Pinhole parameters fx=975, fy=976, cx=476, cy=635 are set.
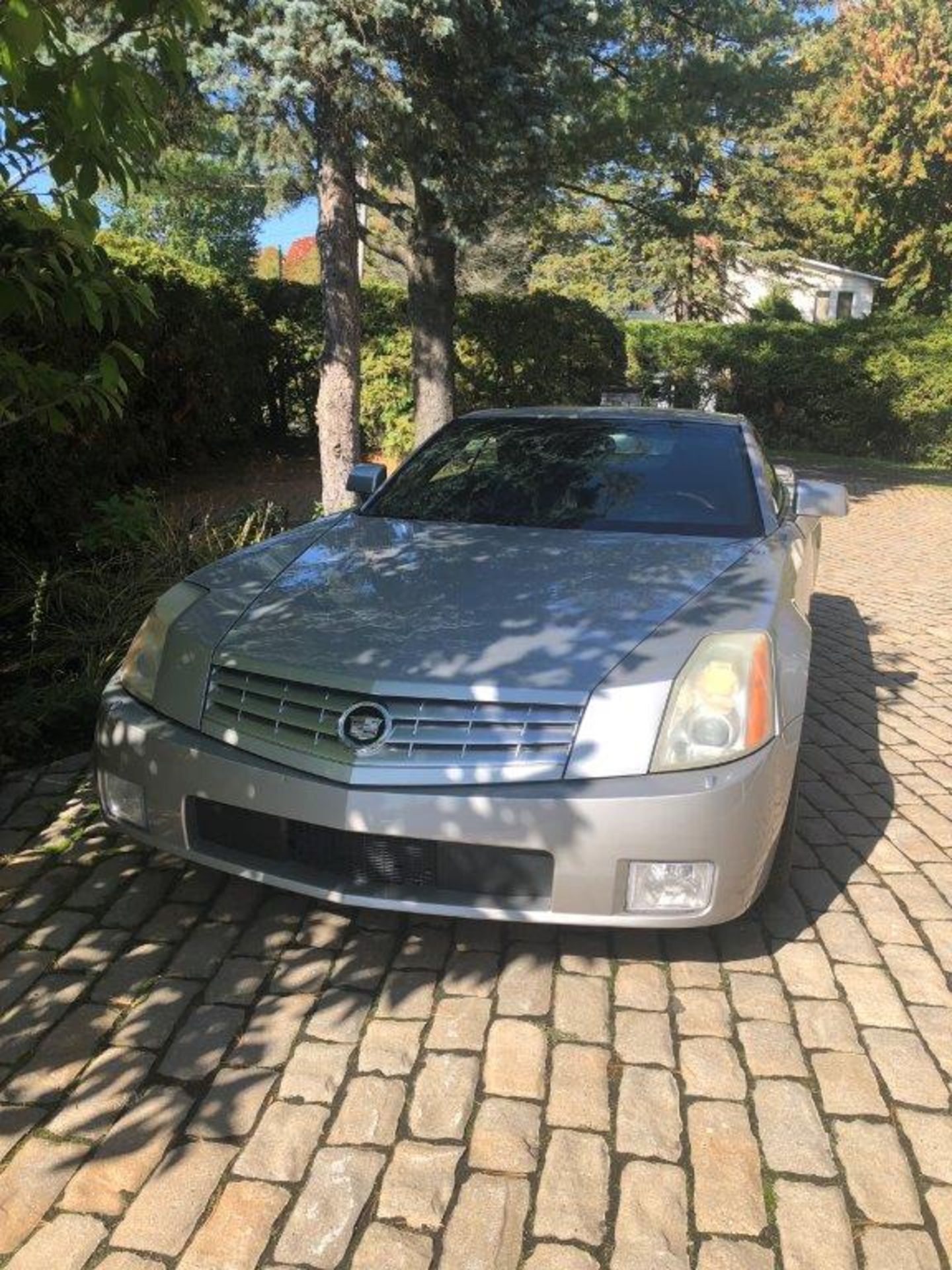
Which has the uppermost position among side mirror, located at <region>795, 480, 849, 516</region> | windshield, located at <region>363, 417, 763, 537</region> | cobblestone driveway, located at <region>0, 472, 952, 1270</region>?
windshield, located at <region>363, 417, 763, 537</region>

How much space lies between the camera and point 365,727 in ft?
8.40

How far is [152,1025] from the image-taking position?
254cm

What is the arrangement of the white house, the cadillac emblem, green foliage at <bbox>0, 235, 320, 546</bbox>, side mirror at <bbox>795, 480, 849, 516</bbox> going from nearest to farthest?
the cadillac emblem, side mirror at <bbox>795, 480, 849, 516</bbox>, green foliage at <bbox>0, 235, 320, 546</bbox>, the white house

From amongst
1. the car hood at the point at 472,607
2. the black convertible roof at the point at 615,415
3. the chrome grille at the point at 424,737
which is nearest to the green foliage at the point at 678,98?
the black convertible roof at the point at 615,415

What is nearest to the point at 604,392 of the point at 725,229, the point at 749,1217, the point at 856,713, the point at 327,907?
the point at 725,229

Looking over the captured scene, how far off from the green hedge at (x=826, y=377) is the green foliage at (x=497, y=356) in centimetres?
390

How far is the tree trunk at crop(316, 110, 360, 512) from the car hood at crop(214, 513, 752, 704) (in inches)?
199

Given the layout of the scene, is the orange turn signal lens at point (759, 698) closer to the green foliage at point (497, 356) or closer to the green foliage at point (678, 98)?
the green foliage at point (678, 98)

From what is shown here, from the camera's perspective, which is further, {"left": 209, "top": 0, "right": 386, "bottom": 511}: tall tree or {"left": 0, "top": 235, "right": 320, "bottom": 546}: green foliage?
{"left": 209, "top": 0, "right": 386, "bottom": 511}: tall tree

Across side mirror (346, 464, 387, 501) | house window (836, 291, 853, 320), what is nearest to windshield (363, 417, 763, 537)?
side mirror (346, 464, 387, 501)

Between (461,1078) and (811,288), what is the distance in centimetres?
3235

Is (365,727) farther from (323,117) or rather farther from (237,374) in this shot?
(237,374)

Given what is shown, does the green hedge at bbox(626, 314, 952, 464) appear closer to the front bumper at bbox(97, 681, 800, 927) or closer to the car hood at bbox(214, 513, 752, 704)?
the car hood at bbox(214, 513, 752, 704)

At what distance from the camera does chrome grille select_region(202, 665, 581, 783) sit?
2.47 meters
